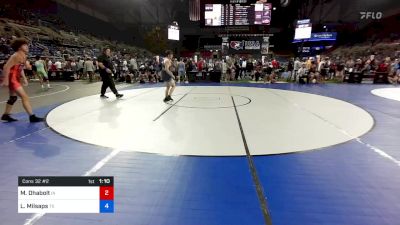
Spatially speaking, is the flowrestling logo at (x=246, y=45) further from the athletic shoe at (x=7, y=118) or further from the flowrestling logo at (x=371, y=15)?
the athletic shoe at (x=7, y=118)

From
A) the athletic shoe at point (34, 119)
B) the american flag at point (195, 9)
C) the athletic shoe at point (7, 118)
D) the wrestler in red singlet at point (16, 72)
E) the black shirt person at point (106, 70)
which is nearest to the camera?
the wrestler in red singlet at point (16, 72)

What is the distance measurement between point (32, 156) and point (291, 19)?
3873 cm

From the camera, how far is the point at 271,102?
8.81 m

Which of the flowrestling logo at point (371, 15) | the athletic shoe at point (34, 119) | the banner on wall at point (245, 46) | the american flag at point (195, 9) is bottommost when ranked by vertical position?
the athletic shoe at point (34, 119)

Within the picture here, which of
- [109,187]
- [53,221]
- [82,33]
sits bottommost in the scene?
[53,221]

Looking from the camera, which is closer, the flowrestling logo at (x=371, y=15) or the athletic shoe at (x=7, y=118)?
the athletic shoe at (x=7, y=118)

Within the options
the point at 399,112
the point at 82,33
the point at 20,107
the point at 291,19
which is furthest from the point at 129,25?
the point at 399,112

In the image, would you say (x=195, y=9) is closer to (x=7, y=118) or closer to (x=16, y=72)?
(x=16, y=72)

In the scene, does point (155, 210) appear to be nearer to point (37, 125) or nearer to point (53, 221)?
point (53, 221)
